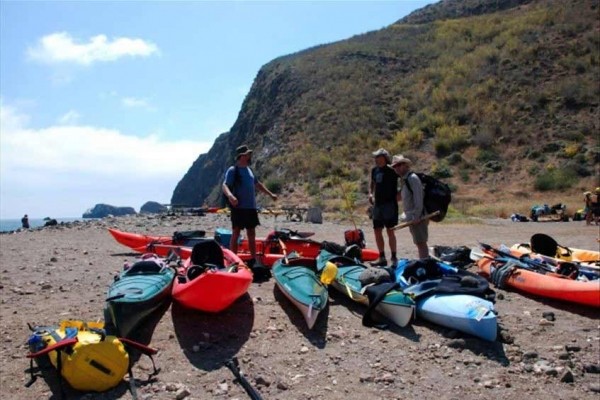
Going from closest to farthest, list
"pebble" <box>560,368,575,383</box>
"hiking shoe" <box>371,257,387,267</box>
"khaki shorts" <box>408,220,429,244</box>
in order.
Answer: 1. "pebble" <box>560,368,575,383</box>
2. "khaki shorts" <box>408,220,429,244</box>
3. "hiking shoe" <box>371,257,387,267</box>

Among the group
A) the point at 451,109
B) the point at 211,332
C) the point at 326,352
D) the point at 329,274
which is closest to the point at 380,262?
the point at 329,274

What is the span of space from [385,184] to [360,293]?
7.32ft

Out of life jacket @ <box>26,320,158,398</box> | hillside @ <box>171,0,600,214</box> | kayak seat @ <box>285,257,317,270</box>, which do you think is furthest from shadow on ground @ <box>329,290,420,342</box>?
hillside @ <box>171,0,600,214</box>

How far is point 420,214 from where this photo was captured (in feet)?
22.6

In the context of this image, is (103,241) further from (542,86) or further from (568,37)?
(568,37)

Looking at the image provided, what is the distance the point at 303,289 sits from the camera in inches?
216

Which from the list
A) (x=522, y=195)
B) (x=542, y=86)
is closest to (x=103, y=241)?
(x=522, y=195)

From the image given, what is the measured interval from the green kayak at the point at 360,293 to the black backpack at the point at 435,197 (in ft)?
4.07

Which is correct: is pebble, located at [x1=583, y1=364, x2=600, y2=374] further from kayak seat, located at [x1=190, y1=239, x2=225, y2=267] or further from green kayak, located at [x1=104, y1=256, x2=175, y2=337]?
green kayak, located at [x1=104, y1=256, x2=175, y2=337]

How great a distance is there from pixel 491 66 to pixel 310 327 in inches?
1364

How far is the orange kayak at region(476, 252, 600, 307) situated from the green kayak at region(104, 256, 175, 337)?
4.20 meters

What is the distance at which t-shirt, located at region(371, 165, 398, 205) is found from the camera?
7.36 m

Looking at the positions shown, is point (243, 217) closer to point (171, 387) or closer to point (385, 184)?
point (385, 184)

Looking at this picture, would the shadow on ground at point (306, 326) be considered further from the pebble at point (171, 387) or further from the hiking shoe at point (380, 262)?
the hiking shoe at point (380, 262)
